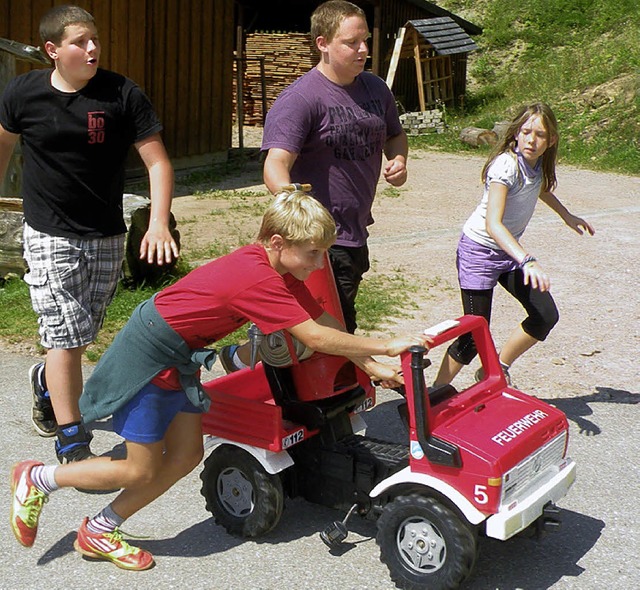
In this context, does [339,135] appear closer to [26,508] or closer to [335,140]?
[335,140]

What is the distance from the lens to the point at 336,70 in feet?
14.9

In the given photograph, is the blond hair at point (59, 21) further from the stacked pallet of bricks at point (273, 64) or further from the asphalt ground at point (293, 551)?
the stacked pallet of bricks at point (273, 64)

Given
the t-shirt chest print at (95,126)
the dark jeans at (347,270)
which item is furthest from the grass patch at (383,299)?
the t-shirt chest print at (95,126)

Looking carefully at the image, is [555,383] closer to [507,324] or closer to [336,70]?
[507,324]

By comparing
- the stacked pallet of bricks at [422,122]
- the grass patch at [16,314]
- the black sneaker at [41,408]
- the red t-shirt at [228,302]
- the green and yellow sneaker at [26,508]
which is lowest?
the stacked pallet of bricks at [422,122]

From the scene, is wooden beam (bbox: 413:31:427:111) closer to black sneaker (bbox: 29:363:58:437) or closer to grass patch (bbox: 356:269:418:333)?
grass patch (bbox: 356:269:418:333)

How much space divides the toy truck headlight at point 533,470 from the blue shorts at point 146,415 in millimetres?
1193

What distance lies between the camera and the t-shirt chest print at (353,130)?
14.8 feet

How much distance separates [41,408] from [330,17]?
89.8 inches

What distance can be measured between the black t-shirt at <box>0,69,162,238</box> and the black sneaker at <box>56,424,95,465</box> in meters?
0.86

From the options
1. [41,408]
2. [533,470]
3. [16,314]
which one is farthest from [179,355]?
[16,314]

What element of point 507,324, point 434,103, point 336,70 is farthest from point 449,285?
point 434,103

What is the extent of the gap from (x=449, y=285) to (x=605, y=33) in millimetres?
17931

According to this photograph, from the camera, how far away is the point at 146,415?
3.49 meters
